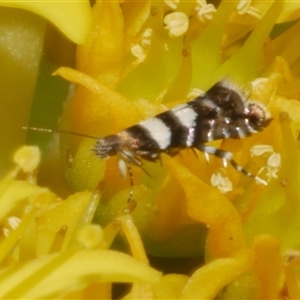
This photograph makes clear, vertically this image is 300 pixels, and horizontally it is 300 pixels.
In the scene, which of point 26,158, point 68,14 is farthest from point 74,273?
point 68,14

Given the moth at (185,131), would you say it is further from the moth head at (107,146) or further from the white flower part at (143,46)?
the white flower part at (143,46)

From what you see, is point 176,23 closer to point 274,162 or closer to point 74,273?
point 274,162

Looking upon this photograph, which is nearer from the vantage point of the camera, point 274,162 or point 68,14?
point 68,14

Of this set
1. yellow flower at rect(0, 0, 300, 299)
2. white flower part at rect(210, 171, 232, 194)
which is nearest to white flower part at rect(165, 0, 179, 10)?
yellow flower at rect(0, 0, 300, 299)

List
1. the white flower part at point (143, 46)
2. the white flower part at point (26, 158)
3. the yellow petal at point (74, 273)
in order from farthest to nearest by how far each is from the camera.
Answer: the white flower part at point (143, 46)
the white flower part at point (26, 158)
the yellow petal at point (74, 273)

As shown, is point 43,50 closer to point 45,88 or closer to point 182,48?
point 45,88

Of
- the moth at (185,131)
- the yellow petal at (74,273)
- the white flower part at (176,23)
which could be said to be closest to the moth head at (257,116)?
the moth at (185,131)

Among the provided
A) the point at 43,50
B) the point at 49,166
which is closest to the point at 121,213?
the point at 49,166
